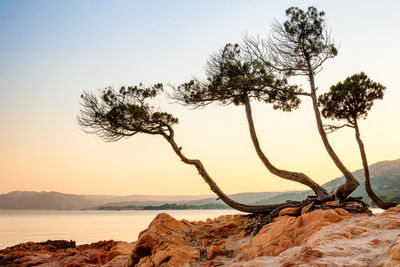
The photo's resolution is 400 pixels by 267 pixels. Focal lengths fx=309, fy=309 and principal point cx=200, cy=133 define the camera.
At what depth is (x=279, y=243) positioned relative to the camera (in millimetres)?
6625

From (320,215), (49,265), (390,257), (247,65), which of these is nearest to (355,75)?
(247,65)

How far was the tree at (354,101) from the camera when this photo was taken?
14195 millimetres

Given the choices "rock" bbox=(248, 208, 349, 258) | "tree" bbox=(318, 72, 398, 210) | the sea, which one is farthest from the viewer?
the sea

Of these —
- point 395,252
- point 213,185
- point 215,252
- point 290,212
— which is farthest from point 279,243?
point 213,185

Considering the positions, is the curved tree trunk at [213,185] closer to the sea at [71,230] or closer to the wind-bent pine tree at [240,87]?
the wind-bent pine tree at [240,87]

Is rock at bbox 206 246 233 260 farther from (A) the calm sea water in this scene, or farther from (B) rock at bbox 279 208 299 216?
(A) the calm sea water

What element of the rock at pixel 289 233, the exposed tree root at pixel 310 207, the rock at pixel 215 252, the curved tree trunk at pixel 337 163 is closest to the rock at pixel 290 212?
the exposed tree root at pixel 310 207

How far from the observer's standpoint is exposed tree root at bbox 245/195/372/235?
28.5ft

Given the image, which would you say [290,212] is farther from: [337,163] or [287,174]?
[337,163]

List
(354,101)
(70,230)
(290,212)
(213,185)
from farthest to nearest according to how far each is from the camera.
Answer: (70,230)
(354,101)
(213,185)
(290,212)

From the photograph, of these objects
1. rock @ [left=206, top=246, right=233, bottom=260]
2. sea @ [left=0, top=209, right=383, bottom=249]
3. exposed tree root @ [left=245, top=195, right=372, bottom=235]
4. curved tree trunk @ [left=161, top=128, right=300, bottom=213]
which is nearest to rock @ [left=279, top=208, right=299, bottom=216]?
exposed tree root @ [left=245, top=195, right=372, bottom=235]

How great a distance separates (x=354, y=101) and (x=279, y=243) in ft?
34.3

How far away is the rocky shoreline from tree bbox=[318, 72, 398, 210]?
687 cm

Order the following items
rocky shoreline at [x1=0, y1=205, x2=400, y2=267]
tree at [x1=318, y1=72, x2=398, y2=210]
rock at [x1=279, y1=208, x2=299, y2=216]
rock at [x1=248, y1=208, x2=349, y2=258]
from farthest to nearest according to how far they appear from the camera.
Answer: tree at [x1=318, y1=72, x2=398, y2=210]
rock at [x1=279, y1=208, x2=299, y2=216]
rock at [x1=248, y1=208, x2=349, y2=258]
rocky shoreline at [x1=0, y1=205, x2=400, y2=267]
